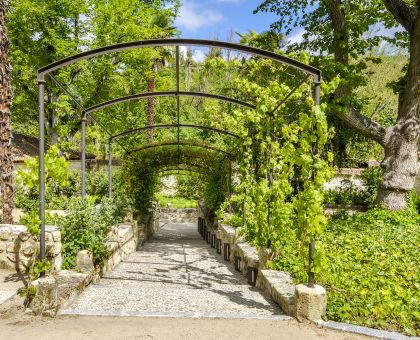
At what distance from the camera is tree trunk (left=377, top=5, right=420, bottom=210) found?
31.1 feet

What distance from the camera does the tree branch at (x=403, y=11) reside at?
929 centimetres

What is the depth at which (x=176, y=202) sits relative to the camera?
2283 centimetres

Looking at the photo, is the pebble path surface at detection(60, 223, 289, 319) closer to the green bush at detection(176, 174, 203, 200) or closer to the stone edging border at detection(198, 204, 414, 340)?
the stone edging border at detection(198, 204, 414, 340)

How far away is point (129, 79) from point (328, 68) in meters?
10.9

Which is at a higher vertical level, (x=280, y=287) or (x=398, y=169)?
(x=398, y=169)

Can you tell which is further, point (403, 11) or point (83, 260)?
point (403, 11)

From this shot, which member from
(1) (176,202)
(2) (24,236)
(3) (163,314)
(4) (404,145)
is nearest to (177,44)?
(3) (163,314)

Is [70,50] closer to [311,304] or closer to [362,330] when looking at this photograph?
[311,304]

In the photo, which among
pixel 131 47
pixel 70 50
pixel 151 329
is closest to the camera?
pixel 151 329

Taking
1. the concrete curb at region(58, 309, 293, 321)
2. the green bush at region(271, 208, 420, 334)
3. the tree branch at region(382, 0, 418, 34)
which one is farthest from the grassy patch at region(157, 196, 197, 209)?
the concrete curb at region(58, 309, 293, 321)

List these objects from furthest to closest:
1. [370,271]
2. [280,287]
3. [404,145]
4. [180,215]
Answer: [180,215] → [404,145] → [370,271] → [280,287]

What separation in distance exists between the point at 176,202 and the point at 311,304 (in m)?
19.6

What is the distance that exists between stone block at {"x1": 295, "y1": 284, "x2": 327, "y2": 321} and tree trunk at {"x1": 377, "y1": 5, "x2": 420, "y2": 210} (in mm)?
7465

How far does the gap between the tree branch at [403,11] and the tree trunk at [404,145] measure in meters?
0.11
